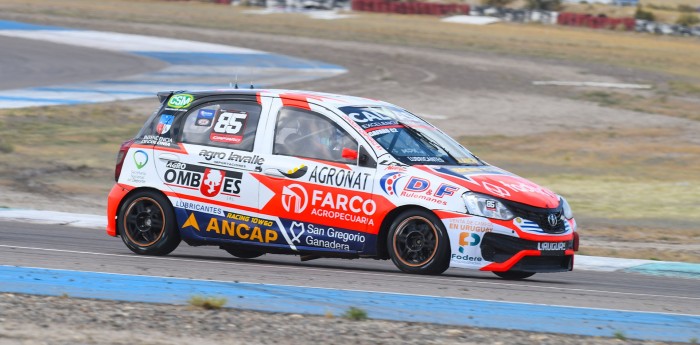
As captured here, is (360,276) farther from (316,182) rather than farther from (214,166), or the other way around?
(214,166)

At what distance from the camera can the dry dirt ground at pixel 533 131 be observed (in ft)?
50.4

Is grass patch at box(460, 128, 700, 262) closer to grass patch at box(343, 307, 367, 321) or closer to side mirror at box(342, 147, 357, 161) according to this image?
side mirror at box(342, 147, 357, 161)

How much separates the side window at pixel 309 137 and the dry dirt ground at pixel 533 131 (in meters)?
4.36

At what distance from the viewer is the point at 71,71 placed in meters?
30.9

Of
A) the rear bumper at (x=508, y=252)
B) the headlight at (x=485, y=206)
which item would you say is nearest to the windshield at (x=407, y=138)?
the headlight at (x=485, y=206)

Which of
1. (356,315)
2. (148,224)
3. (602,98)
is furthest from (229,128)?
(602,98)

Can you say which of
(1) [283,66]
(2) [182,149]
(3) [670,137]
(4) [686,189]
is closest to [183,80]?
(1) [283,66]

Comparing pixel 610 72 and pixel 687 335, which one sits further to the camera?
pixel 610 72

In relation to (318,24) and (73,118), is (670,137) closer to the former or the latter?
(73,118)

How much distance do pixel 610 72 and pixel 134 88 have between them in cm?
1535

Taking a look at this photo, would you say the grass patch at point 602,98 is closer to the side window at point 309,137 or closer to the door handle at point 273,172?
the side window at point 309,137

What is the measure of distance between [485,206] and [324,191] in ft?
4.40

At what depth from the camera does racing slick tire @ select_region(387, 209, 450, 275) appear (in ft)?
30.7

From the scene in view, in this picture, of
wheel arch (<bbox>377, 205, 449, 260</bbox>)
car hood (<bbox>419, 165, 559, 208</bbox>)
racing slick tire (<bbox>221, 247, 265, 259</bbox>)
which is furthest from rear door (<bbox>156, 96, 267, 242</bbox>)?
car hood (<bbox>419, 165, 559, 208</bbox>)
